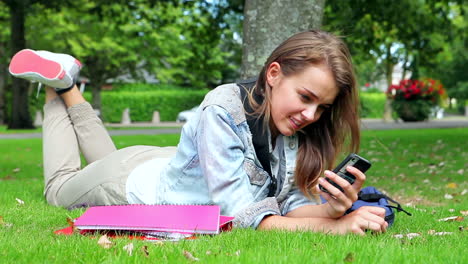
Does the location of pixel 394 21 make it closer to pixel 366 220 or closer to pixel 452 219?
pixel 452 219

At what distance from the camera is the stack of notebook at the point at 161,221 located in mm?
3324

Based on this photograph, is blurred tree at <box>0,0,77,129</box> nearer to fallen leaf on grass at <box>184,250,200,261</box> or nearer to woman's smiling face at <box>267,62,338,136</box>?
woman's smiling face at <box>267,62,338,136</box>

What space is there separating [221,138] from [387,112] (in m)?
34.9

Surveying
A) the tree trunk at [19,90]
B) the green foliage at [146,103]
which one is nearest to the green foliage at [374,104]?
the green foliage at [146,103]

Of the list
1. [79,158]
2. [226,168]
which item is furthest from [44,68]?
[226,168]

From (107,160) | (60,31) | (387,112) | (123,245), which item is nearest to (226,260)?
(123,245)

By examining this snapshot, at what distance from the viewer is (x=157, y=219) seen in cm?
344

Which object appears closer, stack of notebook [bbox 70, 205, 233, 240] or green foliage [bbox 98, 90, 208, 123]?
stack of notebook [bbox 70, 205, 233, 240]

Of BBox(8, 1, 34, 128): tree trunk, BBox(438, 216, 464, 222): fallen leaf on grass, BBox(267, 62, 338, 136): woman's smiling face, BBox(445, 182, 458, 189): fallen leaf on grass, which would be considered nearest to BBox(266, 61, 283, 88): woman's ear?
BBox(267, 62, 338, 136): woman's smiling face

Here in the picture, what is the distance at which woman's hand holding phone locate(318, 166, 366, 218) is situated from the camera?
10.5 ft

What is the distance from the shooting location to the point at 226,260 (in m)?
2.57

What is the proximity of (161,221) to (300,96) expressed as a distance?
1073 mm

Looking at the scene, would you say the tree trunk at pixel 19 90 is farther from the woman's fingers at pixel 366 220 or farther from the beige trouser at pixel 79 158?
the woman's fingers at pixel 366 220

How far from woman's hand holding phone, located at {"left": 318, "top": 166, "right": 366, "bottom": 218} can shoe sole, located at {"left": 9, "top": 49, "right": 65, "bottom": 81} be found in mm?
2759
